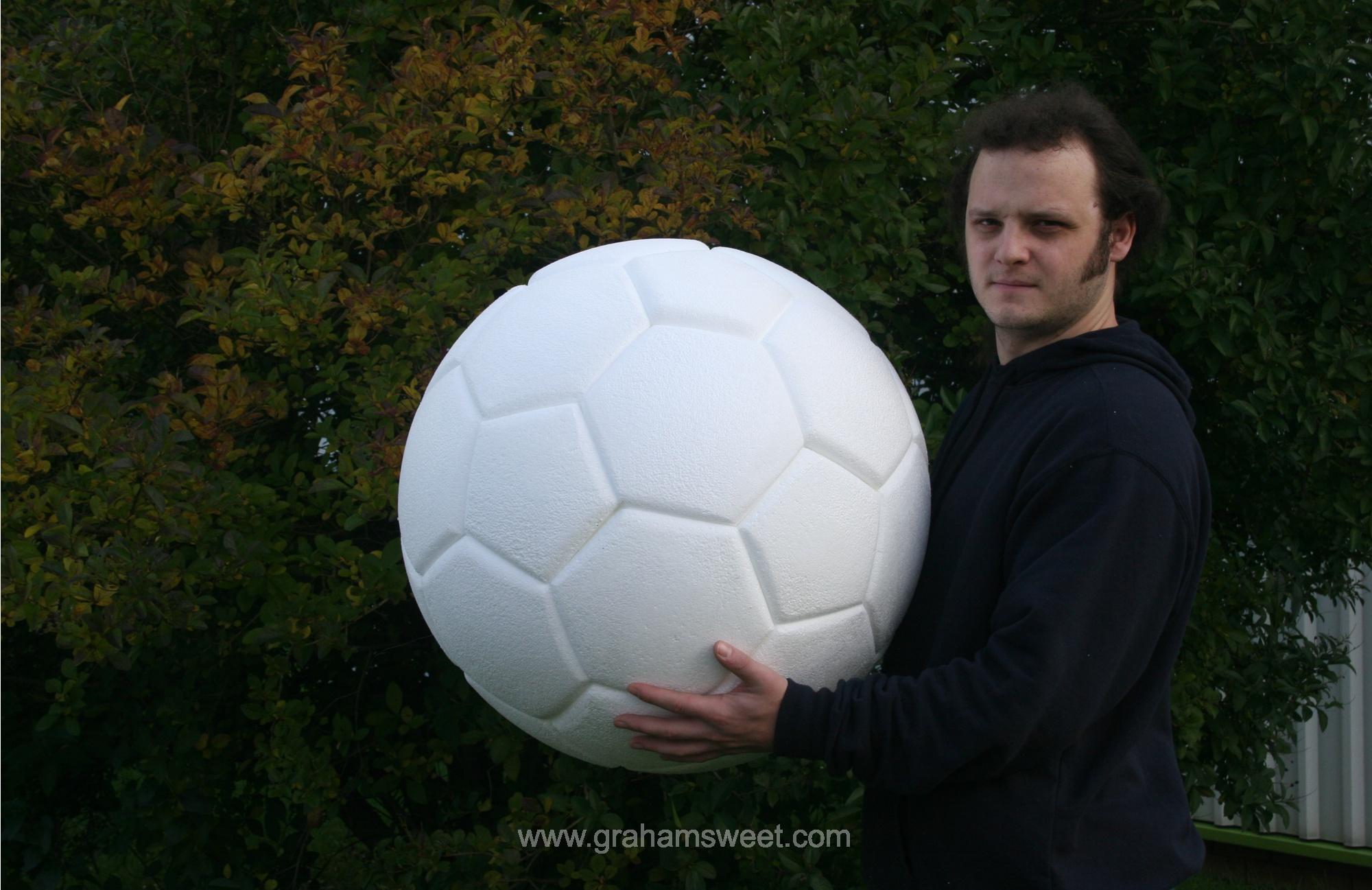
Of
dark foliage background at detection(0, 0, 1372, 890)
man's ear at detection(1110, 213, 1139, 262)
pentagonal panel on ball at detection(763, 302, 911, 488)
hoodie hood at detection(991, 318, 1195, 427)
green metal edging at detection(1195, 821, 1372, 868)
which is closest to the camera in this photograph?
pentagonal panel on ball at detection(763, 302, 911, 488)

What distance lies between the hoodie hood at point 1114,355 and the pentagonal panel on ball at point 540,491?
79 cm

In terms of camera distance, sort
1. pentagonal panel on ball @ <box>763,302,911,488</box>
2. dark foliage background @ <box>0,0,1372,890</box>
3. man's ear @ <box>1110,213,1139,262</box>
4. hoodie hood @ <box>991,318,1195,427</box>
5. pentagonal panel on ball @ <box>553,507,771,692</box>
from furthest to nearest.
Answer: dark foliage background @ <box>0,0,1372,890</box> < man's ear @ <box>1110,213,1139,262</box> < hoodie hood @ <box>991,318,1195,427</box> < pentagonal panel on ball @ <box>763,302,911,488</box> < pentagonal panel on ball @ <box>553,507,771,692</box>

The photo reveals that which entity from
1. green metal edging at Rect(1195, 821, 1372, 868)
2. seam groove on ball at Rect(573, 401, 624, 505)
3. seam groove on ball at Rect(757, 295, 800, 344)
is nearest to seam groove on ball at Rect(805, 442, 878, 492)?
seam groove on ball at Rect(757, 295, 800, 344)

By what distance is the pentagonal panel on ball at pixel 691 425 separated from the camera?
160cm

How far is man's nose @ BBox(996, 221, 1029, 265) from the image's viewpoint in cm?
187

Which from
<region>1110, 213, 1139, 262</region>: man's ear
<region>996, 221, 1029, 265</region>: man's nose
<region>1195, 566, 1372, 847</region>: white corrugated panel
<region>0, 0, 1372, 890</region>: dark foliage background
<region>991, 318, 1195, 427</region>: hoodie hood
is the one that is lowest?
<region>1195, 566, 1372, 847</region>: white corrugated panel

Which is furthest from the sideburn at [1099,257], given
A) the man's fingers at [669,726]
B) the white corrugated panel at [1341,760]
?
the white corrugated panel at [1341,760]

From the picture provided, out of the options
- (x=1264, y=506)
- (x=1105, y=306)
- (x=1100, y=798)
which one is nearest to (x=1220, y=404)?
(x=1264, y=506)

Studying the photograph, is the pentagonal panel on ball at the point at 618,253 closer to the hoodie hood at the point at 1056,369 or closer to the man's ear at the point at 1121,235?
the hoodie hood at the point at 1056,369

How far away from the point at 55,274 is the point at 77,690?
3.43 ft

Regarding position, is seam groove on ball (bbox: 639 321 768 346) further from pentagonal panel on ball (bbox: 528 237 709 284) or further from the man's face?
the man's face

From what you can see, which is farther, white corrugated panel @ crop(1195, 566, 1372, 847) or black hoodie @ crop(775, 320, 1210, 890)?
white corrugated panel @ crop(1195, 566, 1372, 847)

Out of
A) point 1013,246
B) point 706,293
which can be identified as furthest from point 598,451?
point 1013,246

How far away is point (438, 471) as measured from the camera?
1771 mm
